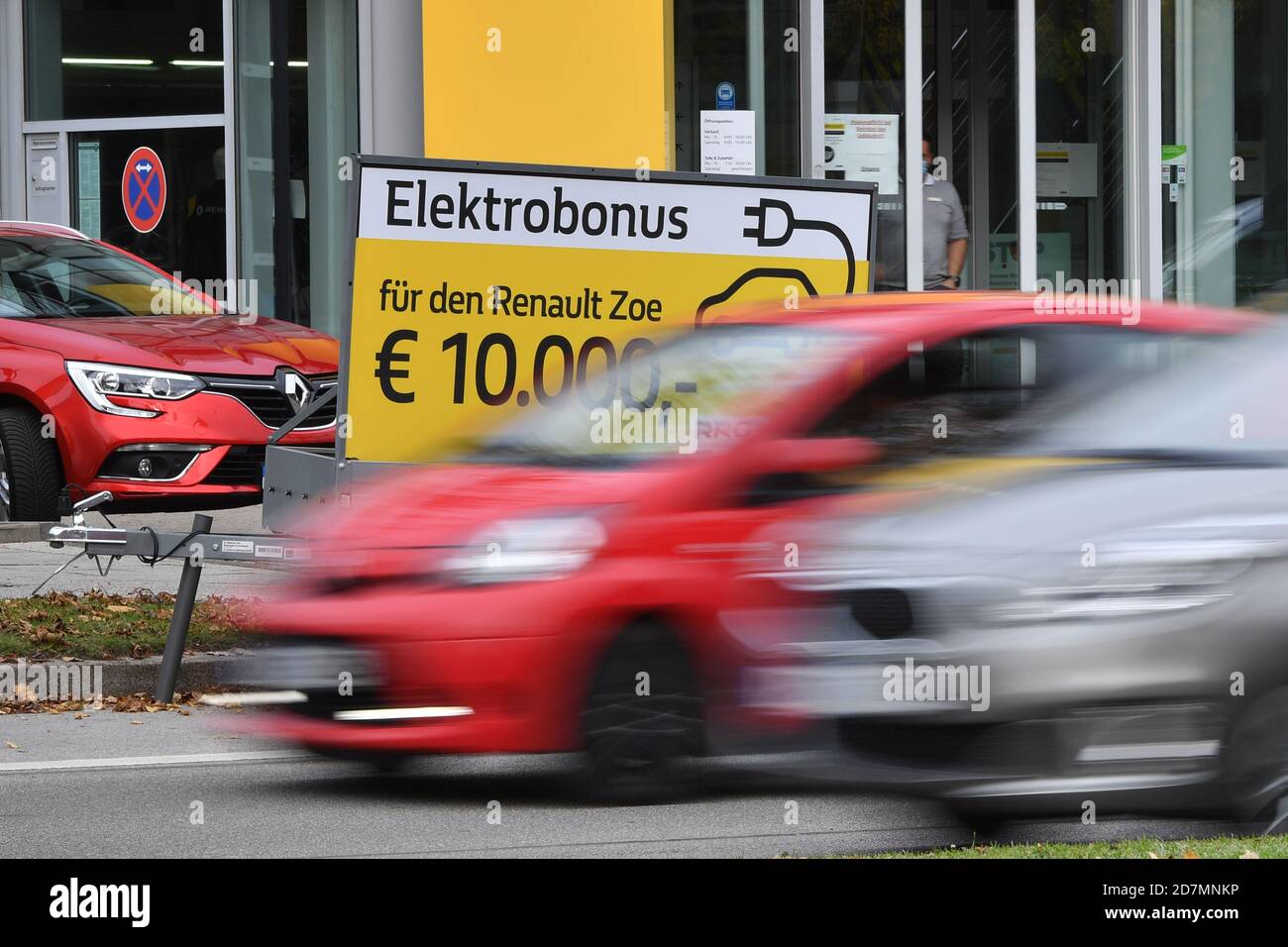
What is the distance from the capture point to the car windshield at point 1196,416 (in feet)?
18.5

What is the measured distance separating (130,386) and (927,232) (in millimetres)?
6873

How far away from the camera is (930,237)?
15219 millimetres

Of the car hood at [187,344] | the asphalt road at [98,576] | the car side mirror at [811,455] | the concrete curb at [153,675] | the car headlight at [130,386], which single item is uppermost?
the car hood at [187,344]

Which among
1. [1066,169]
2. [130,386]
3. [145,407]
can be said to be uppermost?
[1066,169]

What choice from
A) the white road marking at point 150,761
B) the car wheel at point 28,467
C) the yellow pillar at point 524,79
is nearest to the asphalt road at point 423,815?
the white road marking at point 150,761

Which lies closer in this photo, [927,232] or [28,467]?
[28,467]

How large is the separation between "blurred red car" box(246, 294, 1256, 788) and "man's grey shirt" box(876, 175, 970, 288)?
8.89m

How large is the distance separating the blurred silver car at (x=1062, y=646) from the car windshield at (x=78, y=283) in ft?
24.5

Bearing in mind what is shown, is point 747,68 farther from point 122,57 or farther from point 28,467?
point 28,467

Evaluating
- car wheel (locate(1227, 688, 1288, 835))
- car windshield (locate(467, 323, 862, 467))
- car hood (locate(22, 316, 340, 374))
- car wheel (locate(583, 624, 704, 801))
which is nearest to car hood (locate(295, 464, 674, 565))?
car windshield (locate(467, 323, 862, 467))

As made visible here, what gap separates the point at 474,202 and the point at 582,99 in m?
5.85

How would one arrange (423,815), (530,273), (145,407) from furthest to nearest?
(145,407) < (530,273) < (423,815)

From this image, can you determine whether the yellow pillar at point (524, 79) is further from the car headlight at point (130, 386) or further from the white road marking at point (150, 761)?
the white road marking at point (150, 761)

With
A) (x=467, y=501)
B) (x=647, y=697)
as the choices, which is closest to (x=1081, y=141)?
(x=467, y=501)
